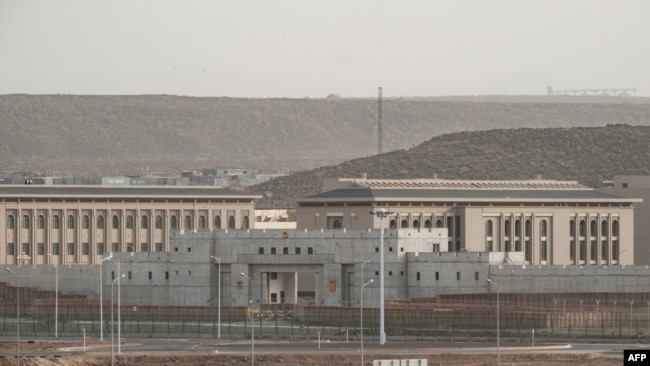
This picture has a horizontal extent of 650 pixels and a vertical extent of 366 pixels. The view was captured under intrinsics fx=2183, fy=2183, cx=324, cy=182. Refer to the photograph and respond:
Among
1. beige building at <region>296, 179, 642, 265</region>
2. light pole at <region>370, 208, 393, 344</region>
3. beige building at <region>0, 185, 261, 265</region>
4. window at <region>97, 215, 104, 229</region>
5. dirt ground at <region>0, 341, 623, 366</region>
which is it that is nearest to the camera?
dirt ground at <region>0, 341, 623, 366</region>

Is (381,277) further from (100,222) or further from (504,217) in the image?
(100,222)

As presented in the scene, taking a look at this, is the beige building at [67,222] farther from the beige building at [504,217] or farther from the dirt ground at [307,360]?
the dirt ground at [307,360]

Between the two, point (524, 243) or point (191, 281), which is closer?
point (191, 281)

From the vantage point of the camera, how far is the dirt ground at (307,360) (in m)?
118

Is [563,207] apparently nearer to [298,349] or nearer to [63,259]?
[63,259]

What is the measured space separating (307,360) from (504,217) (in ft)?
242

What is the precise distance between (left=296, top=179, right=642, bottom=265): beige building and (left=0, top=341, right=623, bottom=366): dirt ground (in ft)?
209

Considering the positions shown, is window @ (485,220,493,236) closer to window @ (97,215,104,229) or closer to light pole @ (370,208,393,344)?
window @ (97,215,104,229)

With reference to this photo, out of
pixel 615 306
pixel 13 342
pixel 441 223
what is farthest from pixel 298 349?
pixel 441 223

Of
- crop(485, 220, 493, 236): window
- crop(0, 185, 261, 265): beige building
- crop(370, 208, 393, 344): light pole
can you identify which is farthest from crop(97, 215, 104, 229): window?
crop(370, 208, 393, 344): light pole

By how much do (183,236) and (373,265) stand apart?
1561 cm

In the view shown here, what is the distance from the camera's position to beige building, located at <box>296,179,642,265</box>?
7392 inches

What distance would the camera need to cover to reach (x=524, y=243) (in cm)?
19212

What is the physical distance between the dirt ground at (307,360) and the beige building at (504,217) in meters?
63.8
